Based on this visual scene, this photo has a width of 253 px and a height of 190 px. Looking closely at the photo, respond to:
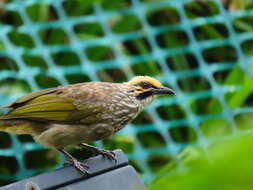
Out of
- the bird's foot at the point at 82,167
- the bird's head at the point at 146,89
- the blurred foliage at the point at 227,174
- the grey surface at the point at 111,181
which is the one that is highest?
the bird's head at the point at 146,89

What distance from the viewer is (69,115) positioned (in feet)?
11.0

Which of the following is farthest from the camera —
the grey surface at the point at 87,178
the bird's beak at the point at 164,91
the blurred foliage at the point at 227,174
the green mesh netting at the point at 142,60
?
the green mesh netting at the point at 142,60

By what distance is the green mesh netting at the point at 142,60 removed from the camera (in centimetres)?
588

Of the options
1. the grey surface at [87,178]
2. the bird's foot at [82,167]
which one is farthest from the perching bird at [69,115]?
the grey surface at [87,178]

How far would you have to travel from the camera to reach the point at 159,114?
6547 mm

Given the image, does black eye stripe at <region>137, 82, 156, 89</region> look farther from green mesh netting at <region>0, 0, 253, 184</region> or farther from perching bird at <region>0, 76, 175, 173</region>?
green mesh netting at <region>0, 0, 253, 184</region>

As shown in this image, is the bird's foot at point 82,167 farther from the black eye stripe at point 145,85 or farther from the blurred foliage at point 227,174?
the blurred foliage at point 227,174

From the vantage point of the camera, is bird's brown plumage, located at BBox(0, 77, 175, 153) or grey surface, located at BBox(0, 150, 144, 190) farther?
bird's brown plumage, located at BBox(0, 77, 175, 153)

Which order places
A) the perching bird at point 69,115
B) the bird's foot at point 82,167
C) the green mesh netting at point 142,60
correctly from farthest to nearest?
1. the green mesh netting at point 142,60
2. the perching bird at point 69,115
3. the bird's foot at point 82,167

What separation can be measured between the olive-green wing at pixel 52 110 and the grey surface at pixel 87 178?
2.90 feet

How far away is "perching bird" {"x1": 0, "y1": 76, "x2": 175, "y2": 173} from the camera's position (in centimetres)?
328

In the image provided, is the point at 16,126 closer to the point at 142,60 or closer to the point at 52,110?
the point at 52,110

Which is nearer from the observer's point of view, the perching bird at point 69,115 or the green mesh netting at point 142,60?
the perching bird at point 69,115

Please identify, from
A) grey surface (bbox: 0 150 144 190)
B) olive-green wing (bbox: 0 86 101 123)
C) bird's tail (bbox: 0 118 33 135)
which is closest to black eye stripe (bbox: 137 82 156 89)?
olive-green wing (bbox: 0 86 101 123)
